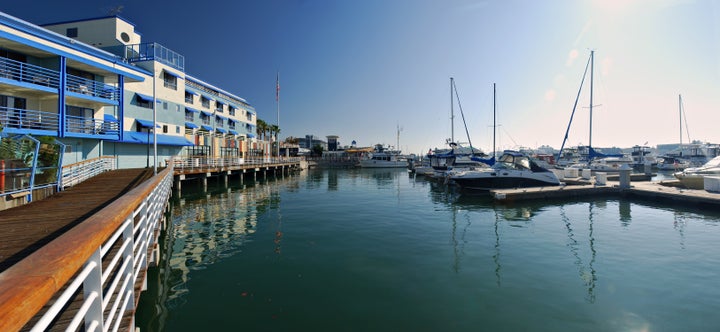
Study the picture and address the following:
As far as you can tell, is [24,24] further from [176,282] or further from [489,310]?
[489,310]

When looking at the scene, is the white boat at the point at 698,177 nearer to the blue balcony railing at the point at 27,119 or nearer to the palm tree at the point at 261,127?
the blue balcony railing at the point at 27,119

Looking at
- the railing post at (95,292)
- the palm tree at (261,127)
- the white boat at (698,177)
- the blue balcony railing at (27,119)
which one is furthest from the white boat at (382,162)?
the railing post at (95,292)

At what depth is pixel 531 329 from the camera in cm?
591

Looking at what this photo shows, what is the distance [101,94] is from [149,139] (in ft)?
15.4

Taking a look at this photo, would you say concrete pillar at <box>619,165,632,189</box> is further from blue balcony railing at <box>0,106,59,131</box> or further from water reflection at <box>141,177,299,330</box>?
blue balcony railing at <box>0,106,59,131</box>

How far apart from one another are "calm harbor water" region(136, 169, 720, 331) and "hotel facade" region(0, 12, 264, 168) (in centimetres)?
934

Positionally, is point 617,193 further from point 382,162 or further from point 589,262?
point 382,162

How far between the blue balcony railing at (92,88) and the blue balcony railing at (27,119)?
7.97ft

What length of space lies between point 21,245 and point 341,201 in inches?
674

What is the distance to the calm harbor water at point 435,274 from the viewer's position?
20.5 ft

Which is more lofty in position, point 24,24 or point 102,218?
point 24,24

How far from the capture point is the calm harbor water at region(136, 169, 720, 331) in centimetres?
625

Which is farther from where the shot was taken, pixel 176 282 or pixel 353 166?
pixel 353 166

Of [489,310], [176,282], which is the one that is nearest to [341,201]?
[176,282]
